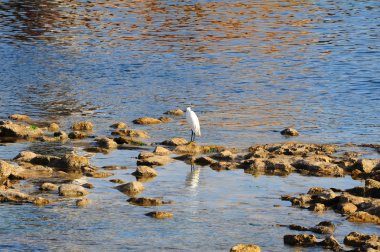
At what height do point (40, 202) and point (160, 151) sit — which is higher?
point (40, 202)

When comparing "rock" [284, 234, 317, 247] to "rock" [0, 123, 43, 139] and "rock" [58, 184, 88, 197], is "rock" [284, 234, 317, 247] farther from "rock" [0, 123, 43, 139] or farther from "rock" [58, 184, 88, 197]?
"rock" [0, 123, 43, 139]

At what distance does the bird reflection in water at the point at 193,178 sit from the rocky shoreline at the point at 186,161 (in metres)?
0.51

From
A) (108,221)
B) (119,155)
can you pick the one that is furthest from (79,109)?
(108,221)

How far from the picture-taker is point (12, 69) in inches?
1387

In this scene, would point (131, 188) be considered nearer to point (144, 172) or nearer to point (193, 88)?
point (144, 172)

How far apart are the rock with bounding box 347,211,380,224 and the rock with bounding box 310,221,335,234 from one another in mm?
503

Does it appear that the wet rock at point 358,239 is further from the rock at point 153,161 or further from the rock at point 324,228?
the rock at point 153,161

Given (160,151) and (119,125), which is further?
(119,125)

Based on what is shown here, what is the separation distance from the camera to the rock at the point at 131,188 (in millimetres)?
17500

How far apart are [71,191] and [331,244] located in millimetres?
5220

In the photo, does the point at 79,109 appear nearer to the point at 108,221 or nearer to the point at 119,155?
the point at 119,155

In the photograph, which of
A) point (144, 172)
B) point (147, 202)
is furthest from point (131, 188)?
point (144, 172)

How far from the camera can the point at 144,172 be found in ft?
61.7

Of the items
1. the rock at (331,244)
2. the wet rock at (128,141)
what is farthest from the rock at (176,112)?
the rock at (331,244)
